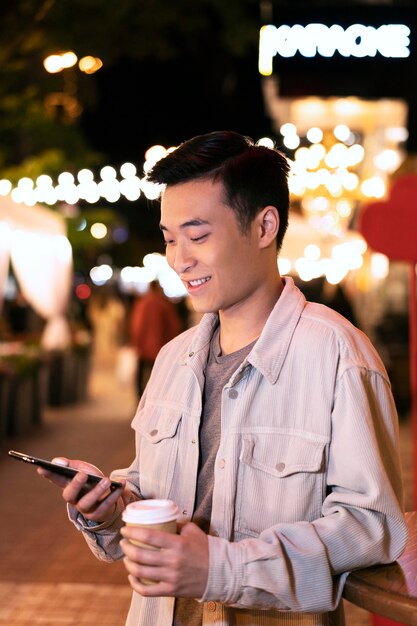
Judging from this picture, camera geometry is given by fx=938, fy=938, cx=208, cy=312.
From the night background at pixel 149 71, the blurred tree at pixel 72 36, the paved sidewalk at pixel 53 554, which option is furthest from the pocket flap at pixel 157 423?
the blurred tree at pixel 72 36

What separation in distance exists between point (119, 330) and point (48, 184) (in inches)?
367

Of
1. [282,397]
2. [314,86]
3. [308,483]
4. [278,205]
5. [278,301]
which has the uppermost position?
[314,86]

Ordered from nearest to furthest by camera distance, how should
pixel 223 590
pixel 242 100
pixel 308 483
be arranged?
1. pixel 223 590
2. pixel 308 483
3. pixel 242 100

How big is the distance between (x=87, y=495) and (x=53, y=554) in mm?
4934

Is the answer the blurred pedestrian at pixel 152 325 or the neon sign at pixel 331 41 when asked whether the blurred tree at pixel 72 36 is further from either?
the neon sign at pixel 331 41

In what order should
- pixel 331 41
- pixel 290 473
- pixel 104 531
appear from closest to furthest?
pixel 290 473 → pixel 104 531 → pixel 331 41

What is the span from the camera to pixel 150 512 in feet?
6.25

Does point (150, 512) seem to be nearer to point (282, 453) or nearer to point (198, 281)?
point (282, 453)

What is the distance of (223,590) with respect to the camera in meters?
1.93

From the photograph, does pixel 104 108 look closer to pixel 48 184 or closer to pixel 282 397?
pixel 48 184

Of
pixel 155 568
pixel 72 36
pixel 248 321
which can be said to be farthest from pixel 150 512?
pixel 72 36

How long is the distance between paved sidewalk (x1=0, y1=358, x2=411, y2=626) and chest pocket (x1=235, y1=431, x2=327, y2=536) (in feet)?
11.3

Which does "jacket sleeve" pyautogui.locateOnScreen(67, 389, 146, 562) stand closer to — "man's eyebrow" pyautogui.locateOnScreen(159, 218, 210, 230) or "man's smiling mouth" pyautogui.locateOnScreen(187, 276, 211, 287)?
"man's smiling mouth" pyautogui.locateOnScreen(187, 276, 211, 287)

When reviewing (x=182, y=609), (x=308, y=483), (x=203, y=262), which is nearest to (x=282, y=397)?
(x=308, y=483)
